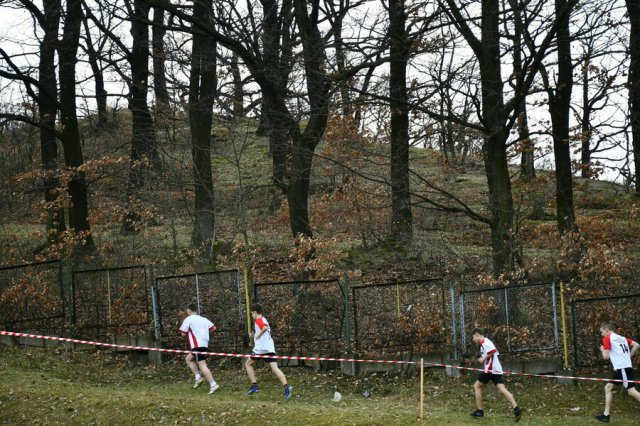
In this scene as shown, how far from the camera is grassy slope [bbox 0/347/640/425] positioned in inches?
463

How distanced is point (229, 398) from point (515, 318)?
648cm

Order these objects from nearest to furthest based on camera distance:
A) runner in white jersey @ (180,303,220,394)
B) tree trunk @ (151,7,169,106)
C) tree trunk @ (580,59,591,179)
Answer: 1. runner in white jersey @ (180,303,220,394)
2. tree trunk @ (580,59,591,179)
3. tree trunk @ (151,7,169,106)

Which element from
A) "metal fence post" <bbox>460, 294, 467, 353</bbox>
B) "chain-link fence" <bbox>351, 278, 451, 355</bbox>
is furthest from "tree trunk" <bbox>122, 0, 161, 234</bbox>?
"metal fence post" <bbox>460, 294, 467, 353</bbox>

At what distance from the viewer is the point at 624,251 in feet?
57.8

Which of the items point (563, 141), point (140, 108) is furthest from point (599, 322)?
point (140, 108)

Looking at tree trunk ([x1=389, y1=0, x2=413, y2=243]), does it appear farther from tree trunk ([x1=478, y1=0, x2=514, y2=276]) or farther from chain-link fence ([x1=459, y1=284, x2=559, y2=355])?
chain-link fence ([x1=459, y1=284, x2=559, y2=355])

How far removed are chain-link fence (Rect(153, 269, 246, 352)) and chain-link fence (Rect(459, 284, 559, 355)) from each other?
199 inches

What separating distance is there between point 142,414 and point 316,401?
3159mm

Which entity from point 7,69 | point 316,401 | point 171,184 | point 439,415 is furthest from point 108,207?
point 439,415

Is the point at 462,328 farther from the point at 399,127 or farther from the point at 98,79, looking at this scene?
the point at 98,79

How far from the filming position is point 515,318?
1605 centimetres

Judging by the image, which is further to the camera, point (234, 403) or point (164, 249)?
point (164, 249)

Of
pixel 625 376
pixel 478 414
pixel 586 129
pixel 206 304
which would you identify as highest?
pixel 586 129

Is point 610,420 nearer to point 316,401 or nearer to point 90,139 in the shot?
point 316,401
